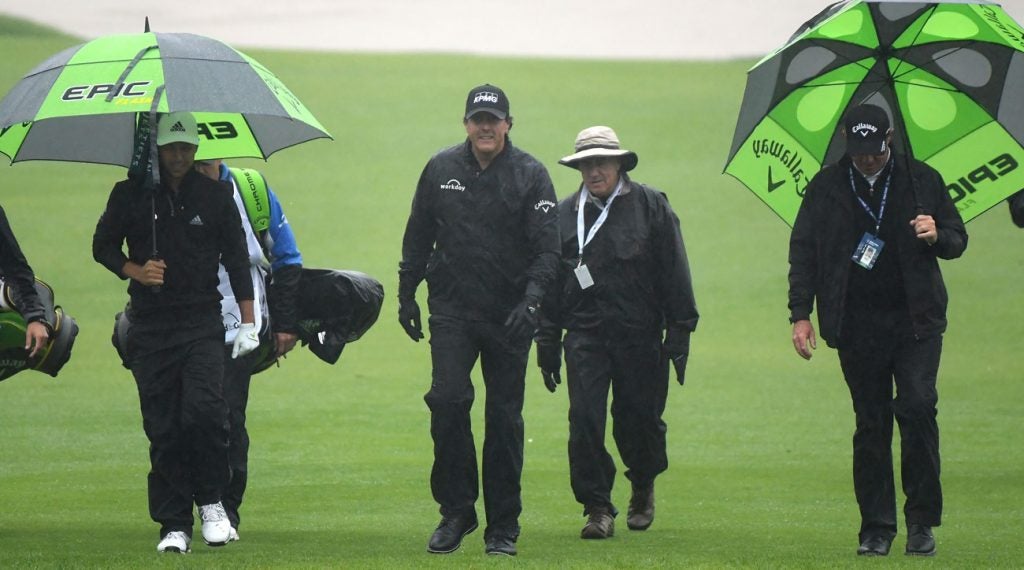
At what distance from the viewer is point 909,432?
766cm

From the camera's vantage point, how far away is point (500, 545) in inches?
306

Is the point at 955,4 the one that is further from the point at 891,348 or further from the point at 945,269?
the point at 945,269

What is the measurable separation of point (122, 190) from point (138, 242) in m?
0.25

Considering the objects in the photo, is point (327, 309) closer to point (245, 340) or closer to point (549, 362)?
point (245, 340)

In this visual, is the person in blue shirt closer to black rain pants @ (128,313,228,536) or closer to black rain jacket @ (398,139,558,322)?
black rain pants @ (128,313,228,536)

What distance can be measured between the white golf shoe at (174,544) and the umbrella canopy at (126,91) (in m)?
1.77

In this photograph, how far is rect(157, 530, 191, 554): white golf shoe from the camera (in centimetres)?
750

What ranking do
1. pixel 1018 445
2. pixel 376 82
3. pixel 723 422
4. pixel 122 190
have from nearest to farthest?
pixel 122 190 → pixel 1018 445 → pixel 723 422 → pixel 376 82

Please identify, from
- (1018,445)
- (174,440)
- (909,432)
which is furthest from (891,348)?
(1018,445)

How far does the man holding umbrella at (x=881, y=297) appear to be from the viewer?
758cm

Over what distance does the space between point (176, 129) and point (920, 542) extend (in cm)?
381

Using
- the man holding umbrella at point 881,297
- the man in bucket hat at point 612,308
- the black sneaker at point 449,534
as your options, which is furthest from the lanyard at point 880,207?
the black sneaker at point 449,534

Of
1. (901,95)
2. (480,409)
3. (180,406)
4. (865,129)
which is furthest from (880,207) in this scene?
(480,409)

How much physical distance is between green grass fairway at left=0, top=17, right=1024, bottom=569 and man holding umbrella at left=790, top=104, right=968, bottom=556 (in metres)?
0.37
